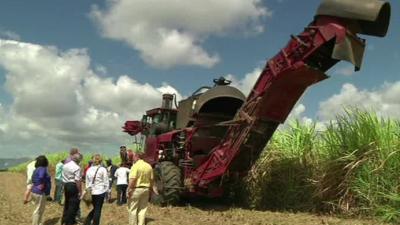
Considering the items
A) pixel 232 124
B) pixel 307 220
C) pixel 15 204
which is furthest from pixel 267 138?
pixel 15 204

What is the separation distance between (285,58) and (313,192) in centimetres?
342

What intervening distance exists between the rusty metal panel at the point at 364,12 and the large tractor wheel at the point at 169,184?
5.74m

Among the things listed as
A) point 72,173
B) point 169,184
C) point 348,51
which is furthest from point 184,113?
point 348,51

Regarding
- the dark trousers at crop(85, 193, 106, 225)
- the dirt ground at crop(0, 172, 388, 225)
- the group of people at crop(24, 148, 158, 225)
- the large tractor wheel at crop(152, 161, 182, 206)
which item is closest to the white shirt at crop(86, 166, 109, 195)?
the group of people at crop(24, 148, 158, 225)

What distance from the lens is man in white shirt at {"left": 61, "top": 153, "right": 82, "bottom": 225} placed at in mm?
11180

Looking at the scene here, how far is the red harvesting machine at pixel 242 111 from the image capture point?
32.8 ft

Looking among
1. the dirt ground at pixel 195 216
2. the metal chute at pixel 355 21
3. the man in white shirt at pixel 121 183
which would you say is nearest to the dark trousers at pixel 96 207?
the dirt ground at pixel 195 216

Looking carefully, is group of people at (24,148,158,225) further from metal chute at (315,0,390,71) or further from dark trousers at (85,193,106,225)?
metal chute at (315,0,390,71)

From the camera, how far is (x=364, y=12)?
9.59 m

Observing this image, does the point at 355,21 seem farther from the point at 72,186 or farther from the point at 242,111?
the point at 72,186

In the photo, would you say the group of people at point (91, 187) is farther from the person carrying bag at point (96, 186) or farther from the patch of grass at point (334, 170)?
the patch of grass at point (334, 170)

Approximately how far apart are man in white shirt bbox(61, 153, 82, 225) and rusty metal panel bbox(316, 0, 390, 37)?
234 inches

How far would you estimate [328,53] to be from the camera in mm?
10727

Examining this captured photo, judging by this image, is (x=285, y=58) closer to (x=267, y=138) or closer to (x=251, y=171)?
(x=267, y=138)
